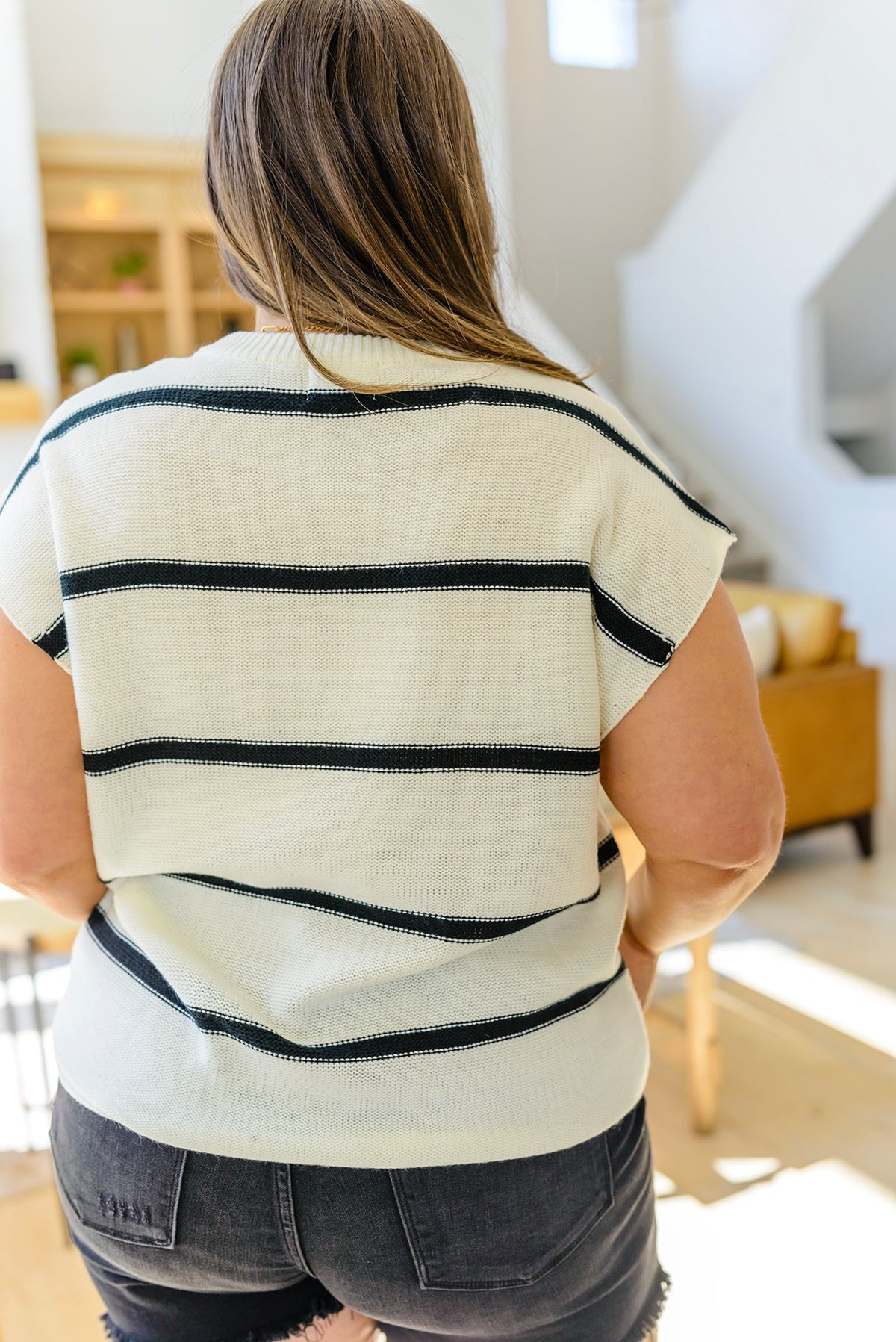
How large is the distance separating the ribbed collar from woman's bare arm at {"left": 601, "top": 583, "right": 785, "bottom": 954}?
0.20 m

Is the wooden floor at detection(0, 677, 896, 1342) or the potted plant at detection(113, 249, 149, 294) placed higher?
the potted plant at detection(113, 249, 149, 294)

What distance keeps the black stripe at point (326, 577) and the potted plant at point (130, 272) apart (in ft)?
23.5

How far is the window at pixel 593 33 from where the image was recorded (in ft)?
27.5

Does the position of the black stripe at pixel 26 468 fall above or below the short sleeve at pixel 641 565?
above

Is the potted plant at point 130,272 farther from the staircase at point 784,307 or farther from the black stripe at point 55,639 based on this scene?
the black stripe at point 55,639

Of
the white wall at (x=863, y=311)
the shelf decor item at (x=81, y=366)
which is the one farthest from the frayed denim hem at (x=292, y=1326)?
the shelf decor item at (x=81, y=366)

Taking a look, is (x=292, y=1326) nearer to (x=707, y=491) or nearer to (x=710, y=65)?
(x=707, y=491)

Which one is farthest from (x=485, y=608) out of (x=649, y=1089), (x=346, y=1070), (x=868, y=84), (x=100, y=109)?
(x=100, y=109)

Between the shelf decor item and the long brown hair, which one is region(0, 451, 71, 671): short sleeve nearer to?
the long brown hair

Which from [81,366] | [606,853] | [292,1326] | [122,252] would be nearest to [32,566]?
[606,853]

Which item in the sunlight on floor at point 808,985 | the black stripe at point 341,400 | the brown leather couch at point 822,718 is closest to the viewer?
the black stripe at point 341,400

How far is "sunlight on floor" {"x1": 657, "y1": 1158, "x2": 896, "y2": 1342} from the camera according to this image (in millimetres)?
1714

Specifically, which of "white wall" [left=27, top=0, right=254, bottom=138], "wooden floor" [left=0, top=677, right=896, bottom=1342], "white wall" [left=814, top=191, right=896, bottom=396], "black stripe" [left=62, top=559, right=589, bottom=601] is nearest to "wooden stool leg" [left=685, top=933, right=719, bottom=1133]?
"wooden floor" [left=0, top=677, right=896, bottom=1342]

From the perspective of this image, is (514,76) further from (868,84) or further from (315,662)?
(315,662)
